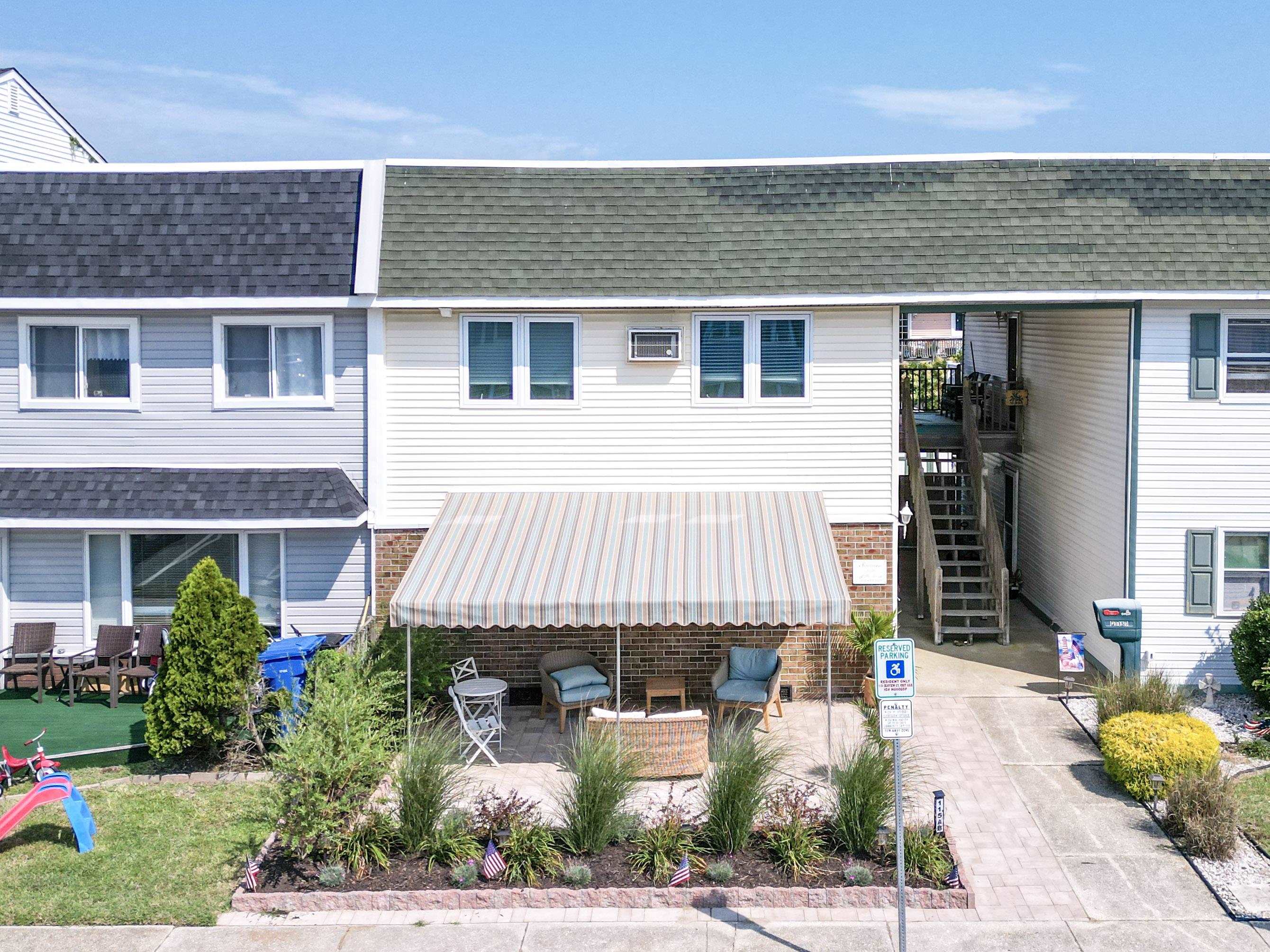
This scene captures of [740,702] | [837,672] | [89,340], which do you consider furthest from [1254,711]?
[89,340]

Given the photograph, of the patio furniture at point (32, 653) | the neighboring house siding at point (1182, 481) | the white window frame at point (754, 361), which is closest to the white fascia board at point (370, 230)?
the white window frame at point (754, 361)

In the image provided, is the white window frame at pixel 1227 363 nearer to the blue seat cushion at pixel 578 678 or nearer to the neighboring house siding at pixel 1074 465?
the neighboring house siding at pixel 1074 465

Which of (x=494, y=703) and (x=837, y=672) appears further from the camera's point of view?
(x=837, y=672)

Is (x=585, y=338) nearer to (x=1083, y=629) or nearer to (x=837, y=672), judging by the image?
(x=837, y=672)

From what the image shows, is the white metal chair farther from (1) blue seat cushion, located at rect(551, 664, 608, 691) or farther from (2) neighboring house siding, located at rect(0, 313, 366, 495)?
(2) neighboring house siding, located at rect(0, 313, 366, 495)

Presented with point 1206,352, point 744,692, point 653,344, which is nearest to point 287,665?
point 744,692

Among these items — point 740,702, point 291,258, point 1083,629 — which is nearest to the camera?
point 740,702

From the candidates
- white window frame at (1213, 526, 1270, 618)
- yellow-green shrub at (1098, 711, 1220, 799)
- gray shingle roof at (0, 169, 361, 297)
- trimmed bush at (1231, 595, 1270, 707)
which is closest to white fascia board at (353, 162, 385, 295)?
gray shingle roof at (0, 169, 361, 297)
